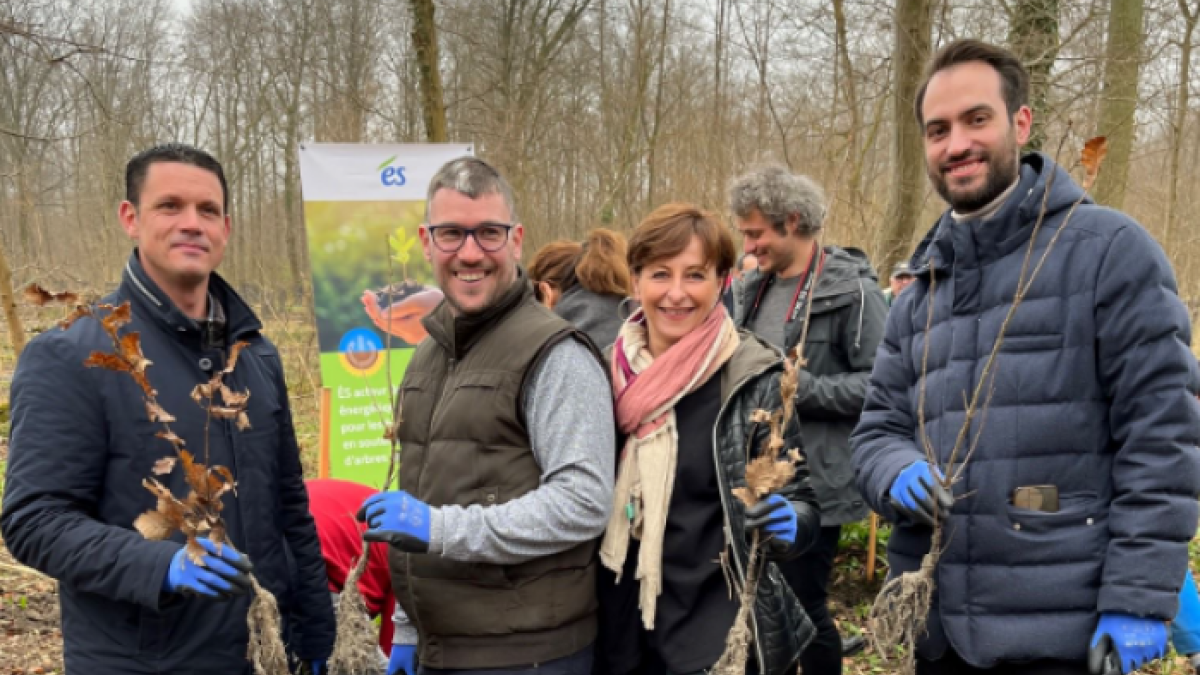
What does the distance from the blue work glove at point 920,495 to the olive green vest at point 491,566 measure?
0.73 metres

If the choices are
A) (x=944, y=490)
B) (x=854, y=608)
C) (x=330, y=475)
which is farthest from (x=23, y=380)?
(x=854, y=608)

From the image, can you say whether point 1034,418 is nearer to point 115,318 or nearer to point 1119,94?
point 115,318

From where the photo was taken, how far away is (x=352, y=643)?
1.92 metres

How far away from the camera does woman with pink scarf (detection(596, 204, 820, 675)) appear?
193 cm

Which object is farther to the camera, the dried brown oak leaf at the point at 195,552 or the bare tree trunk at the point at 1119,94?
the bare tree trunk at the point at 1119,94

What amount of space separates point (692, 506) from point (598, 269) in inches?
62.2

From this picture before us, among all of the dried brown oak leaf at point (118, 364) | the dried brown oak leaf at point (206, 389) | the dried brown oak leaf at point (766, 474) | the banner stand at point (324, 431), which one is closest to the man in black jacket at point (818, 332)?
the dried brown oak leaf at point (766, 474)

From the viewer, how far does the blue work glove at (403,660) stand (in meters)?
2.19

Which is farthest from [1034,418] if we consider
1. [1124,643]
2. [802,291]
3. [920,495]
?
[802,291]

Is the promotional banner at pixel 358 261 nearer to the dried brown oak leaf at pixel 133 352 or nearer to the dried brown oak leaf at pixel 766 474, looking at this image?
the dried brown oak leaf at pixel 133 352

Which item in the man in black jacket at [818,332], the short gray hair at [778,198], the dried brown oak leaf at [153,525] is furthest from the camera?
the short gray hair at [778,198]

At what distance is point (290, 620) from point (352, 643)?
440 millimetres

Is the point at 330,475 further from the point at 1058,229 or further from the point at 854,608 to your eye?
the point at 1058,229

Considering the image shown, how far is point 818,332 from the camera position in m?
3.17
